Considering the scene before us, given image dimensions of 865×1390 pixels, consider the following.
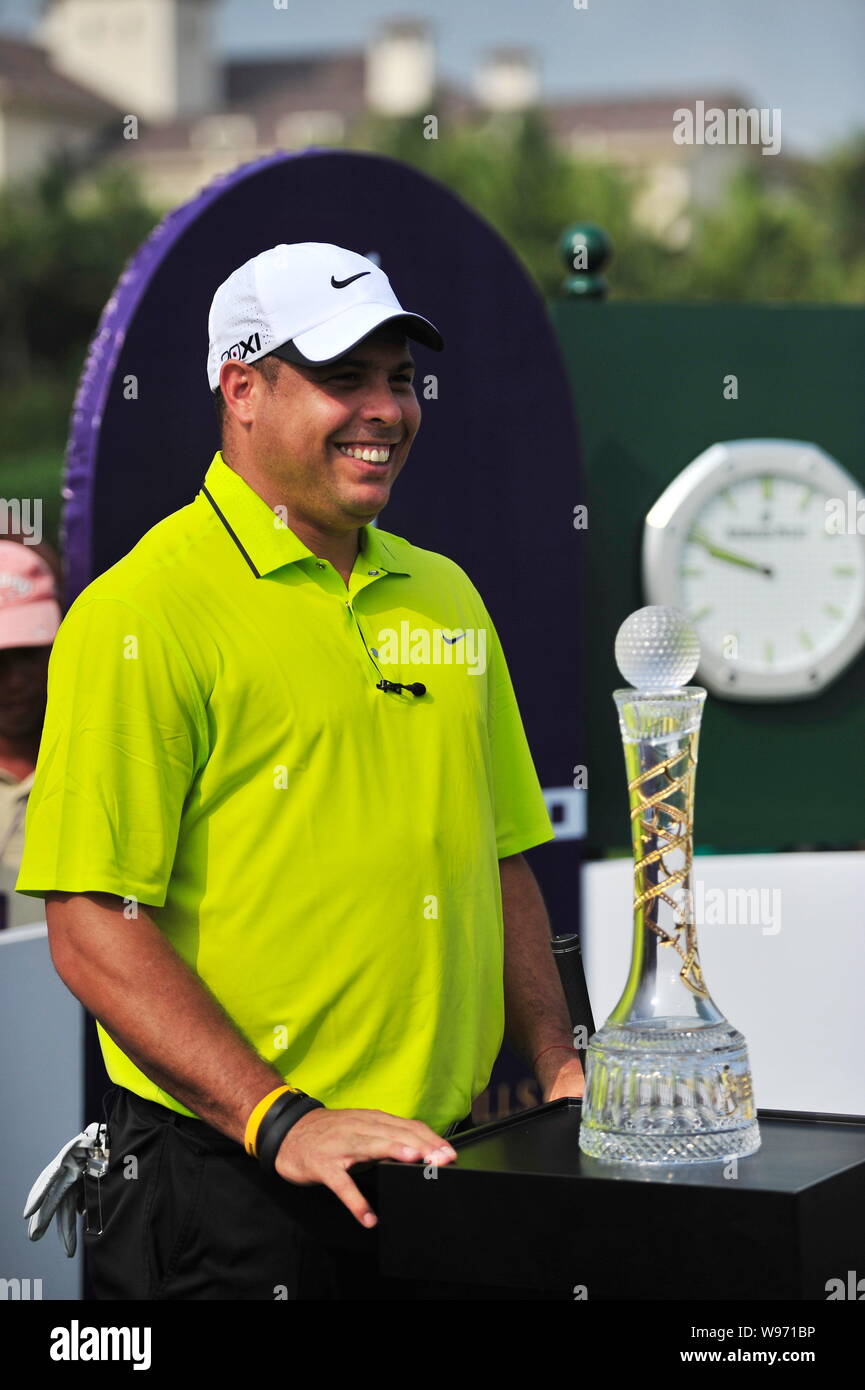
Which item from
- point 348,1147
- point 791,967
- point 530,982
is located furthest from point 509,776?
point 791,967

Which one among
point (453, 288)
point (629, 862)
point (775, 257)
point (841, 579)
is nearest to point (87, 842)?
point (453, 288)

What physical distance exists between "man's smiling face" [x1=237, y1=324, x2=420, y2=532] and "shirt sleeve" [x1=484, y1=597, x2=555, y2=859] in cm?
34

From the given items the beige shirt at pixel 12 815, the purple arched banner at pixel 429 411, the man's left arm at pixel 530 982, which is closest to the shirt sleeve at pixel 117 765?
the man's left arm at pixel 530 982

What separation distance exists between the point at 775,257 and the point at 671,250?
2397mm

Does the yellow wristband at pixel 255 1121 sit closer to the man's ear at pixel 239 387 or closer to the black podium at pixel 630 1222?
the black podium at pixel 630 1222

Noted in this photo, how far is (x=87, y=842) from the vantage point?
218 centimetres

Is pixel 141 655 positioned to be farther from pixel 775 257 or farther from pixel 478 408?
pixel 775 257

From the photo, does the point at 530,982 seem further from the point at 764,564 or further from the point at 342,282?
the point at 764,564

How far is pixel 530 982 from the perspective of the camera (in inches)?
103

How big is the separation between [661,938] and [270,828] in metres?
0.47

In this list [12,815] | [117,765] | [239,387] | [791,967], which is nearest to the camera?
[117,765]

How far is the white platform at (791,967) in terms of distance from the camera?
4602 mm

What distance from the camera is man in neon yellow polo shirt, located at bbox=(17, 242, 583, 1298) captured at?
2191mm

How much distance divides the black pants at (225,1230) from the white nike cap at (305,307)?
0.88 m
